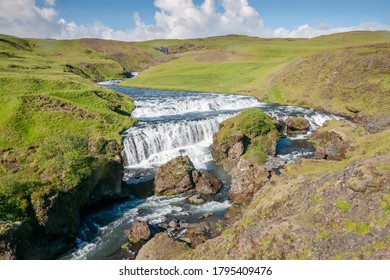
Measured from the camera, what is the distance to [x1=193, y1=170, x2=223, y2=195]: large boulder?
32094 mm

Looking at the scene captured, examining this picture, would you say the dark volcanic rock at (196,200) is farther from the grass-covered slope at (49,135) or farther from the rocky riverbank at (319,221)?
the rocky riverbank at (319,221)

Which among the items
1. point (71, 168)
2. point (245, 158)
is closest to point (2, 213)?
point (71, 168)

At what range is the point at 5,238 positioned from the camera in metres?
18.7

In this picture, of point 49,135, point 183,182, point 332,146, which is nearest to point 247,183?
point 183,182

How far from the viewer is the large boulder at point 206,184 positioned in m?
32.1

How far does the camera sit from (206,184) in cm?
3247

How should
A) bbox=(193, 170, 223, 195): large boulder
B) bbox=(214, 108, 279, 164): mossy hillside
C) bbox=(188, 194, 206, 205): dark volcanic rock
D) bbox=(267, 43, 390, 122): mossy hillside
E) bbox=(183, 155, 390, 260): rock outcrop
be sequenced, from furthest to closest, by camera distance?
1. bbox=(267, 43, 390, 122): mossy hillside
2. bbox=(214, 108, 279, 164): mossy hillside
3. bbox=(193, 170, 223, 195): large boulder
4. bbox=(188, 194, 206, 205): dark volcanic rock
5. bbox=(183, 155, 390, 260): rock outcrop

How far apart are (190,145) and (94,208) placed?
72.0ft

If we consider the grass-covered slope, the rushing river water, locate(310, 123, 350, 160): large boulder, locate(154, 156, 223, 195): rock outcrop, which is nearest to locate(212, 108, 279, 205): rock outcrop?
the rushing river water

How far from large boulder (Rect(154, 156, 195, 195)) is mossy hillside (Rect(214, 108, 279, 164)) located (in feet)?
35.5

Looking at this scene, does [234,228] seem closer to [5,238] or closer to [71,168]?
[5,238]

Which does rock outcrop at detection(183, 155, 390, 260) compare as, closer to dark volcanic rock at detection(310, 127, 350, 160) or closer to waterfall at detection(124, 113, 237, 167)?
dark volcanic rock at detection(310, 127, 350, 160)

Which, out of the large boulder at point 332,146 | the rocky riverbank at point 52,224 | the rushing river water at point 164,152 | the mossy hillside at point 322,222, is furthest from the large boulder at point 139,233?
the large boulder at point 332,146

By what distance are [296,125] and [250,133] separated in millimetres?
15581
